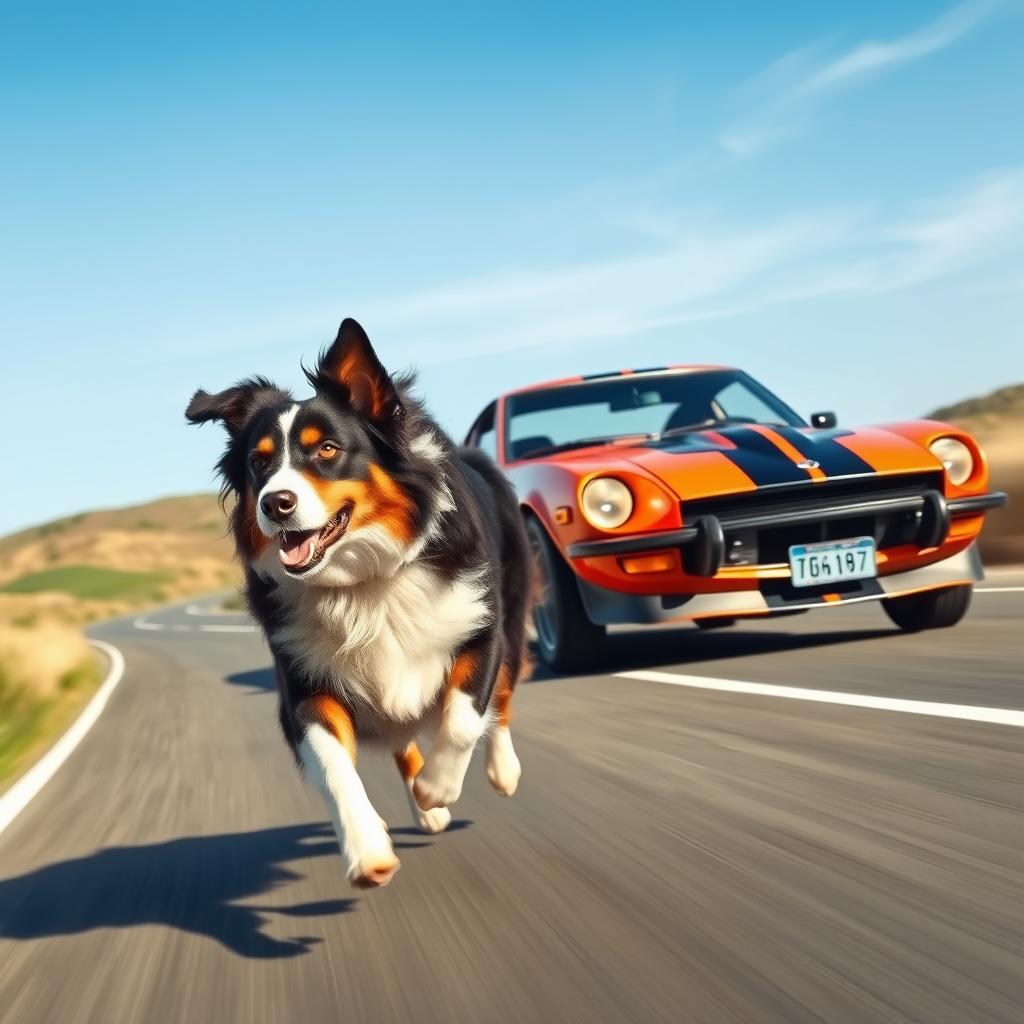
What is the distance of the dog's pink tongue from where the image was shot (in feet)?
11.8

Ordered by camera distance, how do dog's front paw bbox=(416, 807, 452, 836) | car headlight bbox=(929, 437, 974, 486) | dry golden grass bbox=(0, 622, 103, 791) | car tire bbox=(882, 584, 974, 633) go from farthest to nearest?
1. dry golden grass bbox=(0, 622, 103, 791)
2. car tire bbox=(882, 584, 974, 633)
3. car headlight bbox=(929, 437, 974, 486)
4. dog's front paw bbox=(416, 807, 452, 836)

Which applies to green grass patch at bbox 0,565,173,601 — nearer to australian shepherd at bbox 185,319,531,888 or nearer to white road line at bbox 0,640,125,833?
white road line at bbox 0,640,125,833

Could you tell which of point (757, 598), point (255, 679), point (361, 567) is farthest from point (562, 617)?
point (255, 679)

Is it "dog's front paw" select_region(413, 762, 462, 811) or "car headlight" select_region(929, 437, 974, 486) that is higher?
"car headlight" select_region(929, 437, 974, 486)

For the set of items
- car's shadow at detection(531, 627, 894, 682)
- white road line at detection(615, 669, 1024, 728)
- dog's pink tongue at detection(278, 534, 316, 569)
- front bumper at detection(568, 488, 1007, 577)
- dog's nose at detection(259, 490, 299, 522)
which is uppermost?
dog's nose at detection(259, 490, 299, 522)

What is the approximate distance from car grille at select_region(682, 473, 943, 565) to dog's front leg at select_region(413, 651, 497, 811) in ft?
10.0

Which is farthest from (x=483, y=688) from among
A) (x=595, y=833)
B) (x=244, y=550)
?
(x=244, y=550)

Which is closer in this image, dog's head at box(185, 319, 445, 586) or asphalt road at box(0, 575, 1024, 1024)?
asphalt road at box(0, 575, 1024, 1024)

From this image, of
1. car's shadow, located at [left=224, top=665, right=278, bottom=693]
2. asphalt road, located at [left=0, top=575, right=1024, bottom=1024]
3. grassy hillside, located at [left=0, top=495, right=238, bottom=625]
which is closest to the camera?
Answer: asphalt road, located at [left=0, top=575, right=1024, bottom=1024]

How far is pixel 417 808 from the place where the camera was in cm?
413

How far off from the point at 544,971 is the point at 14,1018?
3.76 feet

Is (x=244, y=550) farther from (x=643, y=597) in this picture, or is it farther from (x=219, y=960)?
(x=643, y=597)

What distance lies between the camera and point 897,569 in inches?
270

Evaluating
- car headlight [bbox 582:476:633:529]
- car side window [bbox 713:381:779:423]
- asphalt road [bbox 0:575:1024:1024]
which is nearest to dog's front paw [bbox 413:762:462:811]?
asphalt road [bbox 0:575:1024:1024]
